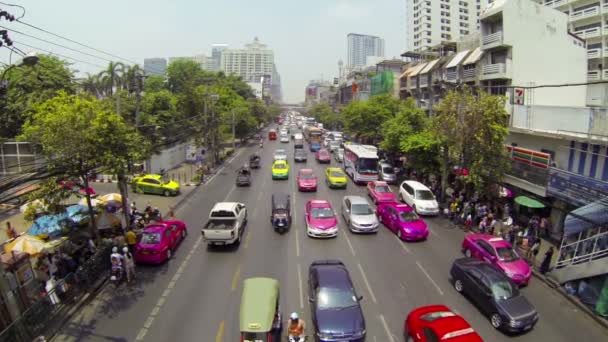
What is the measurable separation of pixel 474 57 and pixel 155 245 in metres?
34.7

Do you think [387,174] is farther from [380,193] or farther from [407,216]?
[407,216]

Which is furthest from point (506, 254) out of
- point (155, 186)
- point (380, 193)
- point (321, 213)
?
point (155, 186)

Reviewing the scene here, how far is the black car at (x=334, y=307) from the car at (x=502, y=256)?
740 cm

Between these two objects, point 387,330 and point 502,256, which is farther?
point 502,256

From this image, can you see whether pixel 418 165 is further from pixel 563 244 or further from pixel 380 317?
pixel 380 317

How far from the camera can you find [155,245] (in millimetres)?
17438

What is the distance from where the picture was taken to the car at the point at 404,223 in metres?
20.8

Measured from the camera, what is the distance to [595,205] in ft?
55.4

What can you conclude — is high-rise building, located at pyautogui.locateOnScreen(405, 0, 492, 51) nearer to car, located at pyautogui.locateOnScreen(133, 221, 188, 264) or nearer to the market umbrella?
the market umbrella

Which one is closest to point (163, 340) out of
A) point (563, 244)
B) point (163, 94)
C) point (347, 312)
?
point (347, 312)

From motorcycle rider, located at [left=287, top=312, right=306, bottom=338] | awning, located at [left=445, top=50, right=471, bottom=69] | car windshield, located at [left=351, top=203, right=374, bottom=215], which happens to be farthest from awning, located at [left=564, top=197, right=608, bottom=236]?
awning, located at [left=445, top=50, right=471, bottom=69]

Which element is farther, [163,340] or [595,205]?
[595,205]

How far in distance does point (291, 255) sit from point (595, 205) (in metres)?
14.0

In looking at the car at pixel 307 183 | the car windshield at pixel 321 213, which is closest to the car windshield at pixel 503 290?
the car windshield at pixel 321 213
